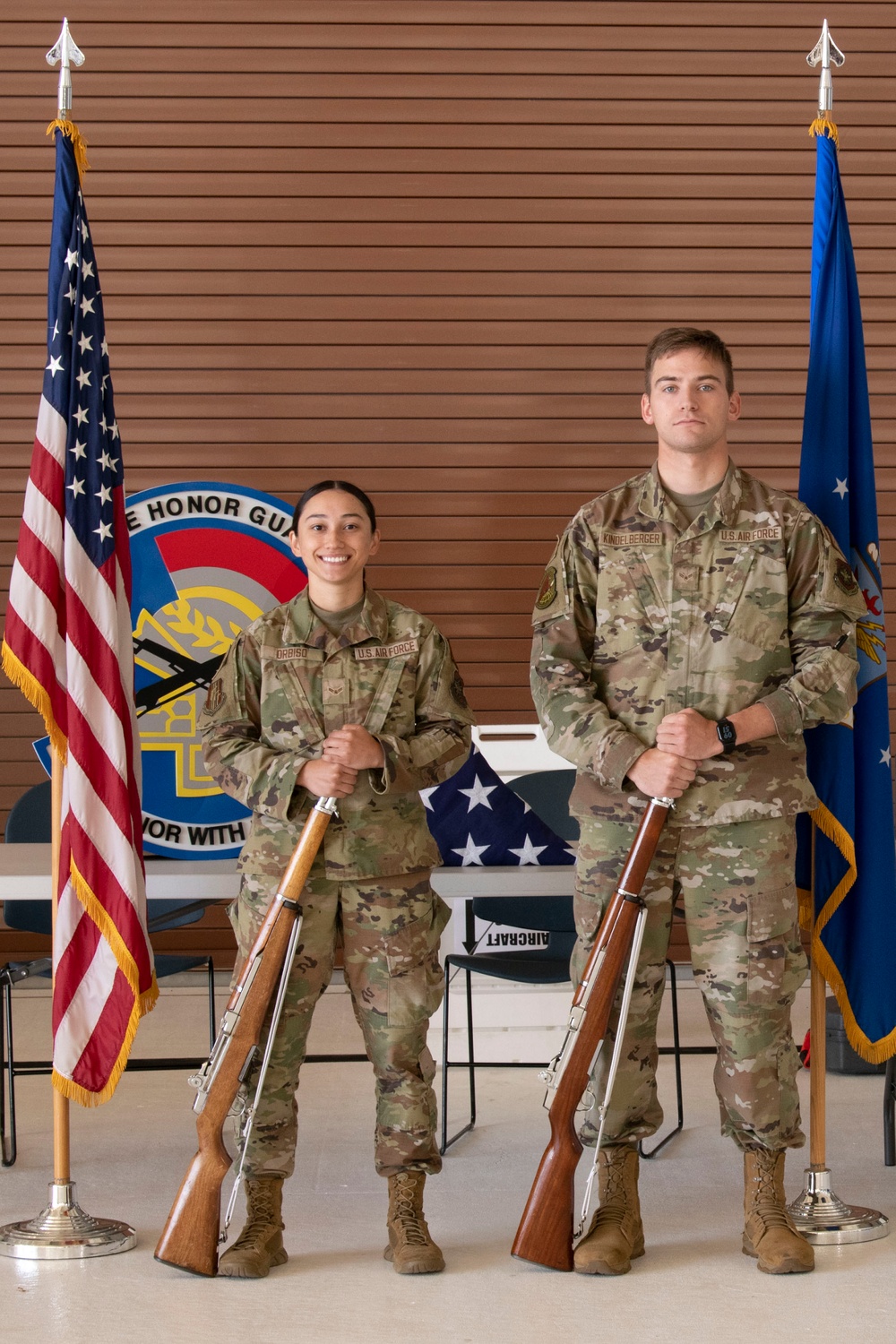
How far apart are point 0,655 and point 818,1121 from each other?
2129 mm

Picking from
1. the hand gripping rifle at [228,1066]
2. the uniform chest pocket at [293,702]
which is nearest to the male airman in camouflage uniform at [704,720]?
the uniform chest pocket at [293,702]

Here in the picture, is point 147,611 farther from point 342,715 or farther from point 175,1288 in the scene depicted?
point 175,1288

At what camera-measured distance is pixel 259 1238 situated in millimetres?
2697

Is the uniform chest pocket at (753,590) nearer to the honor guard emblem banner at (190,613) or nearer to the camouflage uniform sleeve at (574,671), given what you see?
the camouflage uniform sleeve at (574,671)

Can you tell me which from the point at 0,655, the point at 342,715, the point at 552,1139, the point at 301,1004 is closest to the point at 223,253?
the point at 0,655

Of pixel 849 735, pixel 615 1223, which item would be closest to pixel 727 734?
pixel 849 735

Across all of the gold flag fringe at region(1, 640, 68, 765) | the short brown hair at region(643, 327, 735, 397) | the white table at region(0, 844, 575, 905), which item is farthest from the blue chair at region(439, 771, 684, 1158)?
the short brown hair at region(643, 327, 735, 397)

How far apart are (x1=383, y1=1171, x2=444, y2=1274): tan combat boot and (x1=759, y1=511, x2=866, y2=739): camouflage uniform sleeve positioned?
118cm

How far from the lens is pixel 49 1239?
2.84 meters

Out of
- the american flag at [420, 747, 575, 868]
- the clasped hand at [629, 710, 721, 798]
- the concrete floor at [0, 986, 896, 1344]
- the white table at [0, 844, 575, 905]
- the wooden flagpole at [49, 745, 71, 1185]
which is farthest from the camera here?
the american flag at [420, 747, 575, 868]

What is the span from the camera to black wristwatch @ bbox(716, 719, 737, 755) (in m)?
2.61

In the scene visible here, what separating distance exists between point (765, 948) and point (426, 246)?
11.6 ft

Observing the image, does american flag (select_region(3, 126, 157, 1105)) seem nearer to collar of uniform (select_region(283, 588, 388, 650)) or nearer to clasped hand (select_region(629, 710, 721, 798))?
collar of uniform (select_region(283, 588, 388, 650))

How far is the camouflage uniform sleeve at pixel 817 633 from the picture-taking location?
8.84ft
